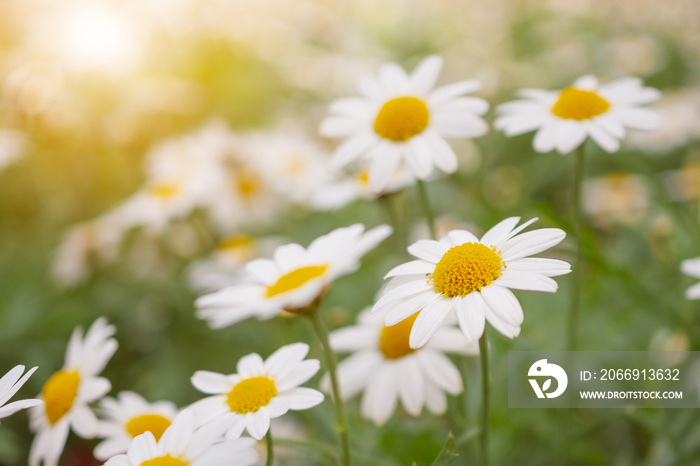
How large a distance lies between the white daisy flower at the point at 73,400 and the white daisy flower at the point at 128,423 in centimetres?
2

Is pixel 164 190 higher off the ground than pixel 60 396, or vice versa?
pixel 164 190

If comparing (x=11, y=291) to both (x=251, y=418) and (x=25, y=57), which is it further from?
(x=251, y=418)

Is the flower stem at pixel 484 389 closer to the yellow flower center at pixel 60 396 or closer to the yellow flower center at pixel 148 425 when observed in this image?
the yellow flower center at pixel 148 425

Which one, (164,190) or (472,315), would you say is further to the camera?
(164,190)

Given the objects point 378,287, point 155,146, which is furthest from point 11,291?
point 378,287

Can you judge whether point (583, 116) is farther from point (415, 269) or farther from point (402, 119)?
point (415, 269)

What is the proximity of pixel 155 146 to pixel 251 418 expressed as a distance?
131 cm

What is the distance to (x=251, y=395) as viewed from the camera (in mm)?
497

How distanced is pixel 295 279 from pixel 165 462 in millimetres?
198

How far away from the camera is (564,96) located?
27.2 inches

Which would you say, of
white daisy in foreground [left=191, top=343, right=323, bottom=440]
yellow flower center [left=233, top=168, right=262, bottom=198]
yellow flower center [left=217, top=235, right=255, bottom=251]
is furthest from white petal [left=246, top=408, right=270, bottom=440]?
yellow flower center [left=233, top=168, right=262, bottom=198]

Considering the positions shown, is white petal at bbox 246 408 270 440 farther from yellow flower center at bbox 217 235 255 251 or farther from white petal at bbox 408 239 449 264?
yellow flower center at bbox 217 235 255 251

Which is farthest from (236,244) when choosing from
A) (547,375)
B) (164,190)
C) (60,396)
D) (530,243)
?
(530,243)

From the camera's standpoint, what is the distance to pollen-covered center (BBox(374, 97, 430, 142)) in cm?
66
